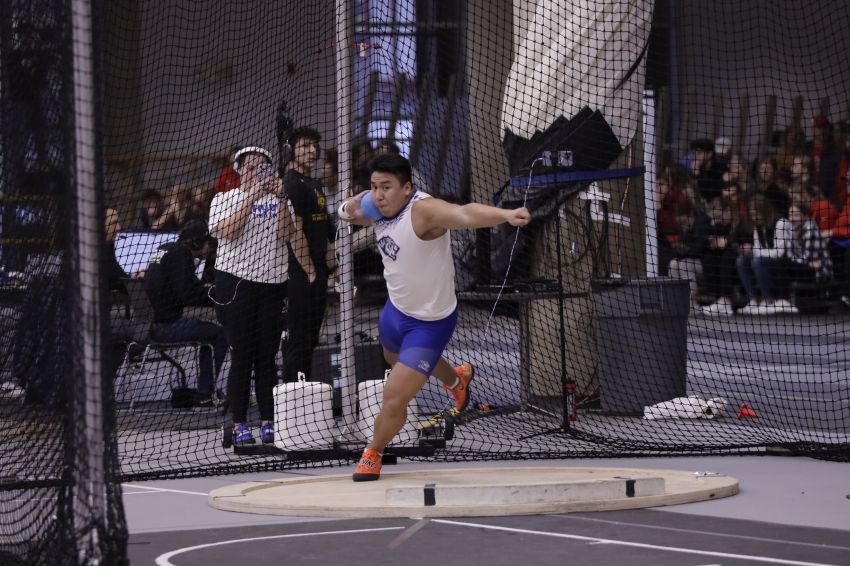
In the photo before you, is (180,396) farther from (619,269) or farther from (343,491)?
(343,491)

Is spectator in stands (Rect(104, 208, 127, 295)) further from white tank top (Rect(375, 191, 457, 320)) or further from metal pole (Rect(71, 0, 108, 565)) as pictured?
metal pole (Rect(71, 0, 108, 565))

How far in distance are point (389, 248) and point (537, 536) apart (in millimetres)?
→ 2159

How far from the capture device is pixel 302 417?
A: 28.7 ft

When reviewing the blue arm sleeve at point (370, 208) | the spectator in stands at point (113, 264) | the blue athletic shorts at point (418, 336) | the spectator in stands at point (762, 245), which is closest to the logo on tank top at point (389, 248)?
the blue arm sleeve at point (370, 208)

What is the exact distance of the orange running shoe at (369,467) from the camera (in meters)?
7.40

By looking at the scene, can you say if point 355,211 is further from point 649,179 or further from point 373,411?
point 649,179

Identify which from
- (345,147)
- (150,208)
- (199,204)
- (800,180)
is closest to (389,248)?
(345,147)

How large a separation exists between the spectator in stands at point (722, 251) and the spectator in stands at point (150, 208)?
24.6 feet

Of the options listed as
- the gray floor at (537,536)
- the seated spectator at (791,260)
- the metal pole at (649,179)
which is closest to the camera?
the gray floor at (537,536)

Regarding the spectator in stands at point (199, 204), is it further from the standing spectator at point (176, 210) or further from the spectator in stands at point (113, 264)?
the spectator in stands at point (113, 264)

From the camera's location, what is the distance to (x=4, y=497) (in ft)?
23.2

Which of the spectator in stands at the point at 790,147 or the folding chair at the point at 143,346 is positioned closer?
the folding chair at the point at 143,346

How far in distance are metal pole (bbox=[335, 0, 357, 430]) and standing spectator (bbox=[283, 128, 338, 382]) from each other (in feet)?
1.50

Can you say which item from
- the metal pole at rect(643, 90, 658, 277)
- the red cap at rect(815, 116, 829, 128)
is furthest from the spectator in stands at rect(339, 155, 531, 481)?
the red cap at rect(815, 116, 829, 128)
